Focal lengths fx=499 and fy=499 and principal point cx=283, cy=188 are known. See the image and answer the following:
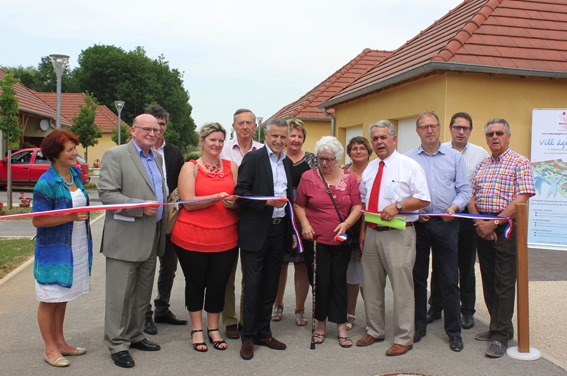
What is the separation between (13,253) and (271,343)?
5991mm

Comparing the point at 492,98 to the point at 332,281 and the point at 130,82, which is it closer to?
the point at 332,281

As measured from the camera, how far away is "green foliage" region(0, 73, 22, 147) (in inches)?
601

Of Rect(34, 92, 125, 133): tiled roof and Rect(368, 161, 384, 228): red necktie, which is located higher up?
Rect(34, 92, 125, 133): tiled roof

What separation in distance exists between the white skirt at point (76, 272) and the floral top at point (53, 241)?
0.08m

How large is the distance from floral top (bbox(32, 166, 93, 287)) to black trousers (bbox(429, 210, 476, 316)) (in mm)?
3516

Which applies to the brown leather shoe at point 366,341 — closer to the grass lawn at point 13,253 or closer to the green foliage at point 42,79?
the grass lawn at point 13,253

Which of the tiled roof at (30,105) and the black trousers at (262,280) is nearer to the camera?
the black trousers at (262,280)

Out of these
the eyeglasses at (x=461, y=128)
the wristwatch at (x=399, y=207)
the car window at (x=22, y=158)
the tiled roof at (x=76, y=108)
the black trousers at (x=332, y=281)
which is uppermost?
the tiled roof at (x=76, y=108)

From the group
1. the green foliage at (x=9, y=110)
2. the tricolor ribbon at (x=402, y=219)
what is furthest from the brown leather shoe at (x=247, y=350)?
the green foliage at (x=9, y=110)

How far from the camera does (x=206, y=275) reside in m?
4.71

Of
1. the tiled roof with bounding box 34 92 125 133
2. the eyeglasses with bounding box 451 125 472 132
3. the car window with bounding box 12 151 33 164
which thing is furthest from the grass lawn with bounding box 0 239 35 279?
the tiled roof with bounding box 34 92 125 133

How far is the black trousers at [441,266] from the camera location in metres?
4.79

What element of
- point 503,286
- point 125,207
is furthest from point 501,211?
point 125,207

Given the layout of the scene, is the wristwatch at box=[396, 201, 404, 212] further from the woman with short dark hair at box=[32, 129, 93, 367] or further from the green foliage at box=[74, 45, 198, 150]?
the green foliage at box=[74, 45, 198, 150]
